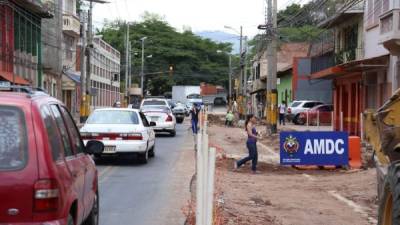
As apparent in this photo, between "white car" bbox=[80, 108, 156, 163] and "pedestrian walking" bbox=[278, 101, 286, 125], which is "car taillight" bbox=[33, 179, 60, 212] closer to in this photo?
"white car" bbox=[80, 108, 156, 163]

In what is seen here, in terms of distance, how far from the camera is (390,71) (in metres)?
26.2

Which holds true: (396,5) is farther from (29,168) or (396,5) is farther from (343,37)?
(29,168)

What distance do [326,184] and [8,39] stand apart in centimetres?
2439

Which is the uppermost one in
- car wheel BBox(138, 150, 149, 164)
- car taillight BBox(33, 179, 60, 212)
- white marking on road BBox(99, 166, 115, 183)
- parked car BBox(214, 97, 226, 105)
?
parked car BBox(214, 97, 226, 105)

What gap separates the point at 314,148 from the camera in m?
18.4

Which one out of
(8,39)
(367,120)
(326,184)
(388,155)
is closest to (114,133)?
(326,184)

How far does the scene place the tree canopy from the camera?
98.4m

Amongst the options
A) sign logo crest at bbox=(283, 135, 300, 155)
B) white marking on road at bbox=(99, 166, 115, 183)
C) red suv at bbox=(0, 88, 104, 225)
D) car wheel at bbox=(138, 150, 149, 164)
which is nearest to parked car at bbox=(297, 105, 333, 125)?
sign logo crest at bbox=(283, 135, 300, 155)

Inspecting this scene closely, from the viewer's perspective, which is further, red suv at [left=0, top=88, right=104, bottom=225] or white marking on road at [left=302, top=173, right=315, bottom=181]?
white marking on road at [left=302, top=173, right=315, bottom=181]

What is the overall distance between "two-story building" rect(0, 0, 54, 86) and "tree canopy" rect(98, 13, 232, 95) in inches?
2083

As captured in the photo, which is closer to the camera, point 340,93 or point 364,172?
point 364,172

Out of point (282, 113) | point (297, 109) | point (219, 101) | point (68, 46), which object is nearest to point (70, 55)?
point (68, 46)

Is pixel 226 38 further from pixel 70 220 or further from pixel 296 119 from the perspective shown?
pixel 70 220

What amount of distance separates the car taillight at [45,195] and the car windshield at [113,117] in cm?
1323
